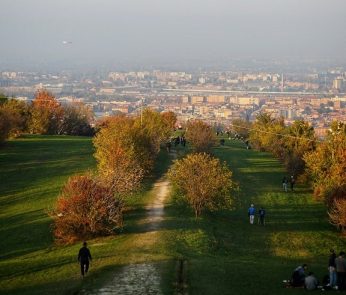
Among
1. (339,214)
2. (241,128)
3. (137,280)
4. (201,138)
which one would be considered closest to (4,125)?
(201,138)

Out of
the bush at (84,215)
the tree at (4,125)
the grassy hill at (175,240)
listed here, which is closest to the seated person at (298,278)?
the grassy hill at (175,240)

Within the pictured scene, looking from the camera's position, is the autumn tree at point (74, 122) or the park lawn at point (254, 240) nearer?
the park lawn at point (254, 240)

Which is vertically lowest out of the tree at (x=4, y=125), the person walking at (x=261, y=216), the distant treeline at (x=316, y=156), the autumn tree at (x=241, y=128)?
the autumn tree at (x=241, y=128)

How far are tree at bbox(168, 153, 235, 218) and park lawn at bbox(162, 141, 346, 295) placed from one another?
917 mm

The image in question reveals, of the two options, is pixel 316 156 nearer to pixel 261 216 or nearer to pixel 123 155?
pixel 261 216

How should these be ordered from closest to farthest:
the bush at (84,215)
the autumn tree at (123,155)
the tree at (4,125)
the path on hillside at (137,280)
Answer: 1. the path on hillside at (137,280)
2. the bush at (84,215)
3. the autumn tree at (123,155)
4. the tree at (4,125)

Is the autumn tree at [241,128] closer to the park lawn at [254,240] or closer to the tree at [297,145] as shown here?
the tree at [297,145]

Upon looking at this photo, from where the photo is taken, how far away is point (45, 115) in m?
87.2

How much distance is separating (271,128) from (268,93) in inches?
4416

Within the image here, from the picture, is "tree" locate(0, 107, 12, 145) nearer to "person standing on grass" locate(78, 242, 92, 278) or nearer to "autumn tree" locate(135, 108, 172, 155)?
"autumn tree" locate(135, 108, 172, 155)

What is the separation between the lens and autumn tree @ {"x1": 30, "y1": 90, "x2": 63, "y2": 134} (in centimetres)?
8594

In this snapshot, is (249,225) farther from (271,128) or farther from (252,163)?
(271,128)

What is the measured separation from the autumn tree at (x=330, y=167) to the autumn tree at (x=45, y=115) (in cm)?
4502

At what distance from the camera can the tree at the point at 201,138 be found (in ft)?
212
